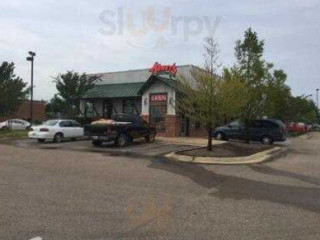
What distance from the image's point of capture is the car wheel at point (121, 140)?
25.5 metres

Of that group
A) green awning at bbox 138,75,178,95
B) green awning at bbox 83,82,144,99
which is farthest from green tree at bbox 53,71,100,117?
green awning at bbox 138,75,178,95

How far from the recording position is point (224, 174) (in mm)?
15547

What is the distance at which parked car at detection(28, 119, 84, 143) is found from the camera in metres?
28.9

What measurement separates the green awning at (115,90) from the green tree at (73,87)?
1.87 feet

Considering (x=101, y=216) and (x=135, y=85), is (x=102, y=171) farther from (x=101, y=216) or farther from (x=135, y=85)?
(x=135, y=85)

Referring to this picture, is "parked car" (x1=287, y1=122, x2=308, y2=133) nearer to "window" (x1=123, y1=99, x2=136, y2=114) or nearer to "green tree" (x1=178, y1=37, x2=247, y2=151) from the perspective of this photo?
"window" (x1=123, y1=99, x2=136, y2=114)

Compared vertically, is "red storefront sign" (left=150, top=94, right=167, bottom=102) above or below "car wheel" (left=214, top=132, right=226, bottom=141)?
above

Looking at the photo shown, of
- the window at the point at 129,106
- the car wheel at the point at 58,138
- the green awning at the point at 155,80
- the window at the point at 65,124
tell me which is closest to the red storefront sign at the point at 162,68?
the green awning at the point at 155,80

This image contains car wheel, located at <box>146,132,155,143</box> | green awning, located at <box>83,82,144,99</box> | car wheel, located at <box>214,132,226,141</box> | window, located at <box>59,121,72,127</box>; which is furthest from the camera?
green awning, located at <box>83,82,144,99</box>

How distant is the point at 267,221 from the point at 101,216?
2.91 meters

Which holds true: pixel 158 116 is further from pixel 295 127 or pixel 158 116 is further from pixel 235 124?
pixel 295 127

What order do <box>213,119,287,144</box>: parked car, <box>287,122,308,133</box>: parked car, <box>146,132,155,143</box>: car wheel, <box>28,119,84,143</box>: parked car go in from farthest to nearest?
<box>287,122,308,133</box>: parked car
<box>213,119,287,144</box>: parked car
<box>28,119,84,143</box>: parked car
<box>146,132,155,143</box>: car wheel

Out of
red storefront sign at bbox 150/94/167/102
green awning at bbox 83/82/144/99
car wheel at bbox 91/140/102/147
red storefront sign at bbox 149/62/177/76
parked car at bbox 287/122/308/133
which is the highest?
red storefront sign at bbox 149/62/177/76

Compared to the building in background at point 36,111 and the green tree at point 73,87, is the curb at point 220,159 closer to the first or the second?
the green tree at point 73,87
